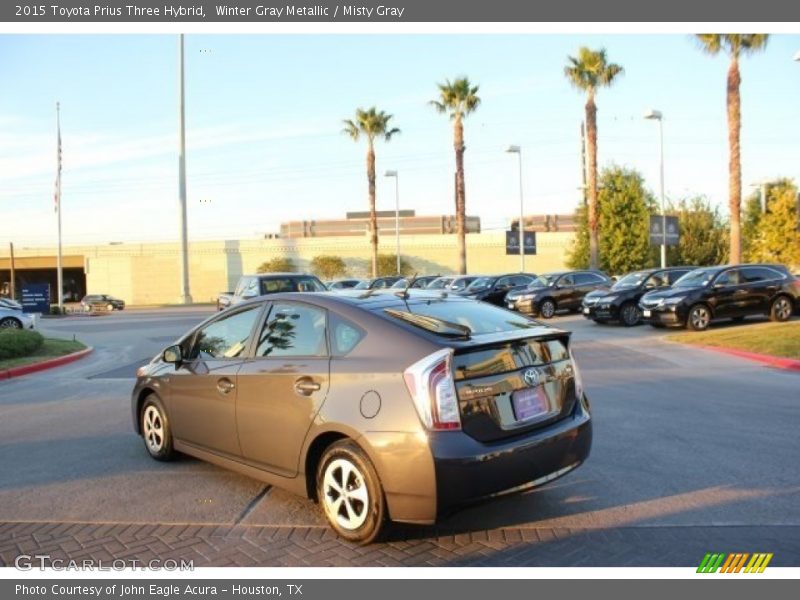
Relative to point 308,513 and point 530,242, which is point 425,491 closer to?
→ point 308,513

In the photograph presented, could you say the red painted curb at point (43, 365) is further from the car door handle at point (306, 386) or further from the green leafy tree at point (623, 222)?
the green leafy tree at point (623, 222)

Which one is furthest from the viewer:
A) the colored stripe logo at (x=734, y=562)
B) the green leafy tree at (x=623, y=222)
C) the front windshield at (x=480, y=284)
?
the green leafy tree at (x=623, y=222)

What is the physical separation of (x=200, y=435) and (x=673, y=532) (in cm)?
371

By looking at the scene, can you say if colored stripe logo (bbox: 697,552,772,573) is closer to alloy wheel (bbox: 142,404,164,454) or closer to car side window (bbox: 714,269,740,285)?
alloy wheel (bbox: 142,404,164,454)

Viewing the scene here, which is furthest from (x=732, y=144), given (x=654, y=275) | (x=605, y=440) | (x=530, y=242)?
(x=605, y=440)

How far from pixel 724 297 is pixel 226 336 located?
53.5ft

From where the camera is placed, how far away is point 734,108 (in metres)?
26.6

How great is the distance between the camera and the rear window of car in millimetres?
4523

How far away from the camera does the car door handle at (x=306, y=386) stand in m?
4.55

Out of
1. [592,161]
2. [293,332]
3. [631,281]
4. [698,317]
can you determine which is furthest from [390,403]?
[592,161]

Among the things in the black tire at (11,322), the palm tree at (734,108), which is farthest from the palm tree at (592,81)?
the black tire at (11,322)

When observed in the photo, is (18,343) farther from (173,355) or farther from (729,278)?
(729,278)

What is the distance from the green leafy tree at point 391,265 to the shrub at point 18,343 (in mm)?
48195

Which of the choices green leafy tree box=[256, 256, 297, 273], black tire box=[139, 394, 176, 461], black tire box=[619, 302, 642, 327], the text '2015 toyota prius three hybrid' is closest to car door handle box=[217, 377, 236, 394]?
the text '2015 toyota prius three hybrid'
